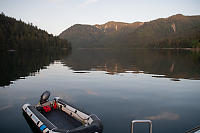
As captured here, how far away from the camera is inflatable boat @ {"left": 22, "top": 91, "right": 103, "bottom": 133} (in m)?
9.50

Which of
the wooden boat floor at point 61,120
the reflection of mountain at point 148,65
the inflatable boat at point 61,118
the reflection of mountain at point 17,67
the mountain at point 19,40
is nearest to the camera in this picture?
the inflatable boat at point 61,118

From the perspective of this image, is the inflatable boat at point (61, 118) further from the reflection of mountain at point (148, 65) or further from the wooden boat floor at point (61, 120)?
the reflection of mountain at point (148, 65)

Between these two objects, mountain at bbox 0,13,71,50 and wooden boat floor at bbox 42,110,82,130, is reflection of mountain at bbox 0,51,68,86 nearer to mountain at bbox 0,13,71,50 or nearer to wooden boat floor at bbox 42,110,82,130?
wooden boat floor at bbox 42,110,82,130

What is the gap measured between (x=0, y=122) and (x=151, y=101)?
47.4 ft

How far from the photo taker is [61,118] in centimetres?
1267

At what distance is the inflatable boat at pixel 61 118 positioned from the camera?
31.2 feet

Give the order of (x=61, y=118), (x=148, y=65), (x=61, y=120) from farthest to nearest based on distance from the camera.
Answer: (x=148, y=65) → (x=61, y=118) → (x=61, y=120)

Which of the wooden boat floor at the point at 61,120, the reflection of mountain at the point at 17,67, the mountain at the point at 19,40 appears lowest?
the wooden boat floor at the point at 61,120

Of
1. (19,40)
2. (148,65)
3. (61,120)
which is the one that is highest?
(19,40)

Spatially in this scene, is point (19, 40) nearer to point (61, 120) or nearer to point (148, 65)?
point (148, 65)

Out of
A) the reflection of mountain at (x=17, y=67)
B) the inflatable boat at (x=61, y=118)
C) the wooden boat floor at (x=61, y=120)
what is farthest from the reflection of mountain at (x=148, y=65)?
the wooden boat floor at (x=61, y=120)

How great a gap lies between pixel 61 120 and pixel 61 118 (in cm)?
31

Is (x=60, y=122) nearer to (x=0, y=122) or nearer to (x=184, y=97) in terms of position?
(x=0, y=122)

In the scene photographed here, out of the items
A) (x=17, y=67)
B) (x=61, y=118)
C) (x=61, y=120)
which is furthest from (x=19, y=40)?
(x=61, y=120)
